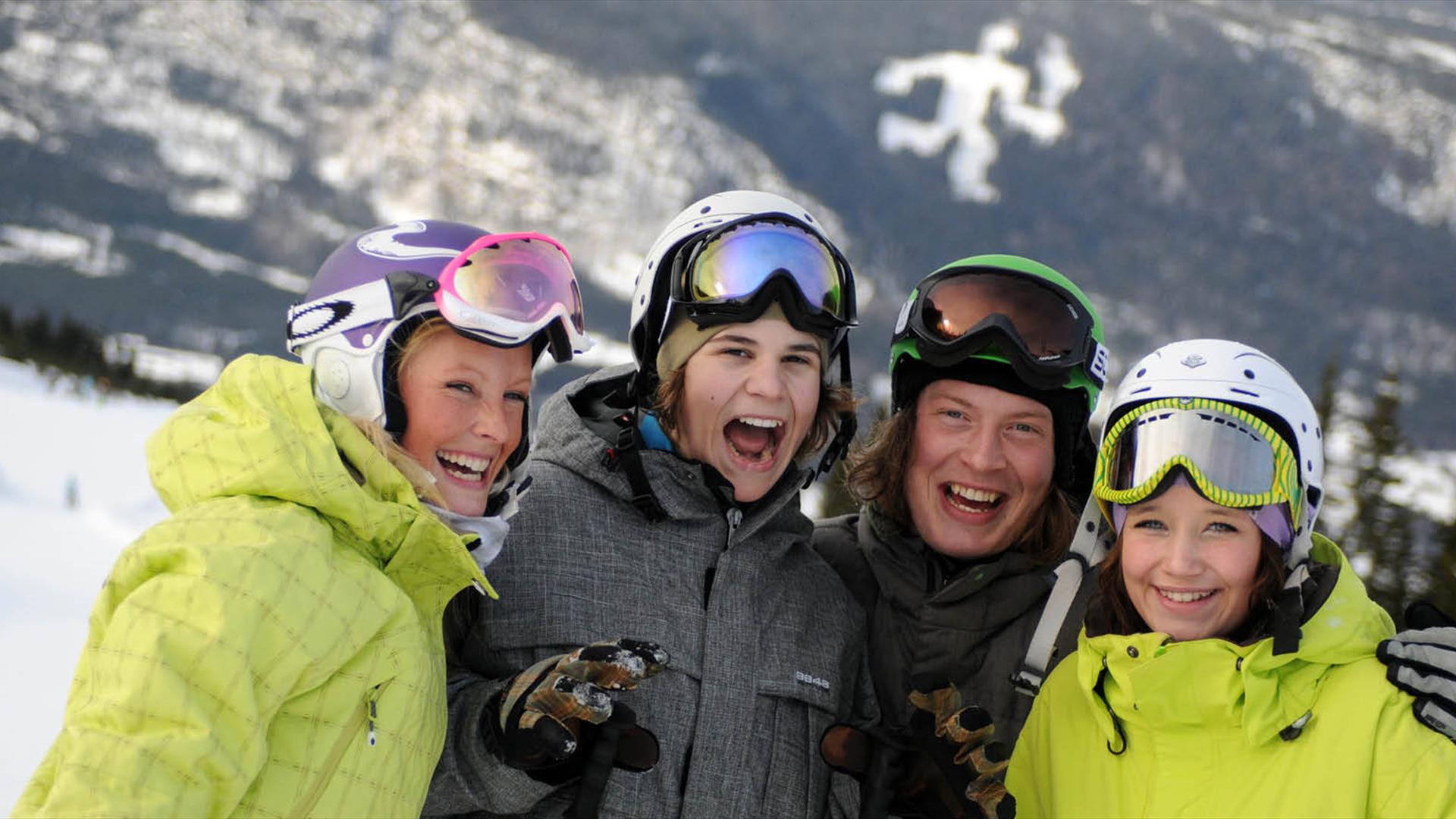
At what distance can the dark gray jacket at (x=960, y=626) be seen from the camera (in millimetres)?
4477

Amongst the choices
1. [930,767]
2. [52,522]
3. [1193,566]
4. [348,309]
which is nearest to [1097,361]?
[1193,566]

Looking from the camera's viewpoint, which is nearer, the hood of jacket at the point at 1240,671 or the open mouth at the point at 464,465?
the hood of jacket at the point at 1240,671

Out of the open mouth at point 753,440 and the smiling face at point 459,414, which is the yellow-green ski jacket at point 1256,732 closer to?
the open mouth at point 753,440

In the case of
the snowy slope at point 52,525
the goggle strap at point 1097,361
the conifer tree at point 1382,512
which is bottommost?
the snowy slope at point 52,525

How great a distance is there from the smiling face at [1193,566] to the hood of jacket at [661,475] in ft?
3.94

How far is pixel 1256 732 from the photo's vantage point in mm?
3449

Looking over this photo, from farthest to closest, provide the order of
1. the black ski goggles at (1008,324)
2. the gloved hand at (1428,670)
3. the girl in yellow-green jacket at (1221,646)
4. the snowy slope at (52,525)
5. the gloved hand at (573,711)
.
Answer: the snowy slope at (52,525)
the black ski goggles at (1008,324)
the gloved hand at (573,711)
the girl in yellow-green jacket at (1221,646)
the gloved hand at (1428,670)

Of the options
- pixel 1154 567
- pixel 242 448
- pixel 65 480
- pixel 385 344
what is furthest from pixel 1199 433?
pixel 65 480

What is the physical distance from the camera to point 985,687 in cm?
450

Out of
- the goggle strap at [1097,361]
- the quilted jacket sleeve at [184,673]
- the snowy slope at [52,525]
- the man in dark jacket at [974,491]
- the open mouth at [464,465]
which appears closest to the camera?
the quilted jacket sleeve at [184,673]

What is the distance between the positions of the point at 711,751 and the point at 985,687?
1076 millimetres

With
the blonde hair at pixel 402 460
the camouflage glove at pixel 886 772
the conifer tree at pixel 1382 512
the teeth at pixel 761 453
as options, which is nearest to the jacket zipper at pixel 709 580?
the teeth at pixel 761 453

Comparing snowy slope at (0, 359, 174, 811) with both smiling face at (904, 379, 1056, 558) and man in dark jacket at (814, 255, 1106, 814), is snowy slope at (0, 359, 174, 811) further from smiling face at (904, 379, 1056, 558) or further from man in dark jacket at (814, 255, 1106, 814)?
smiling face at (904, 379, 1056, 558)

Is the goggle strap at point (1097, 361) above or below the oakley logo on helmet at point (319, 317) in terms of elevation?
above
